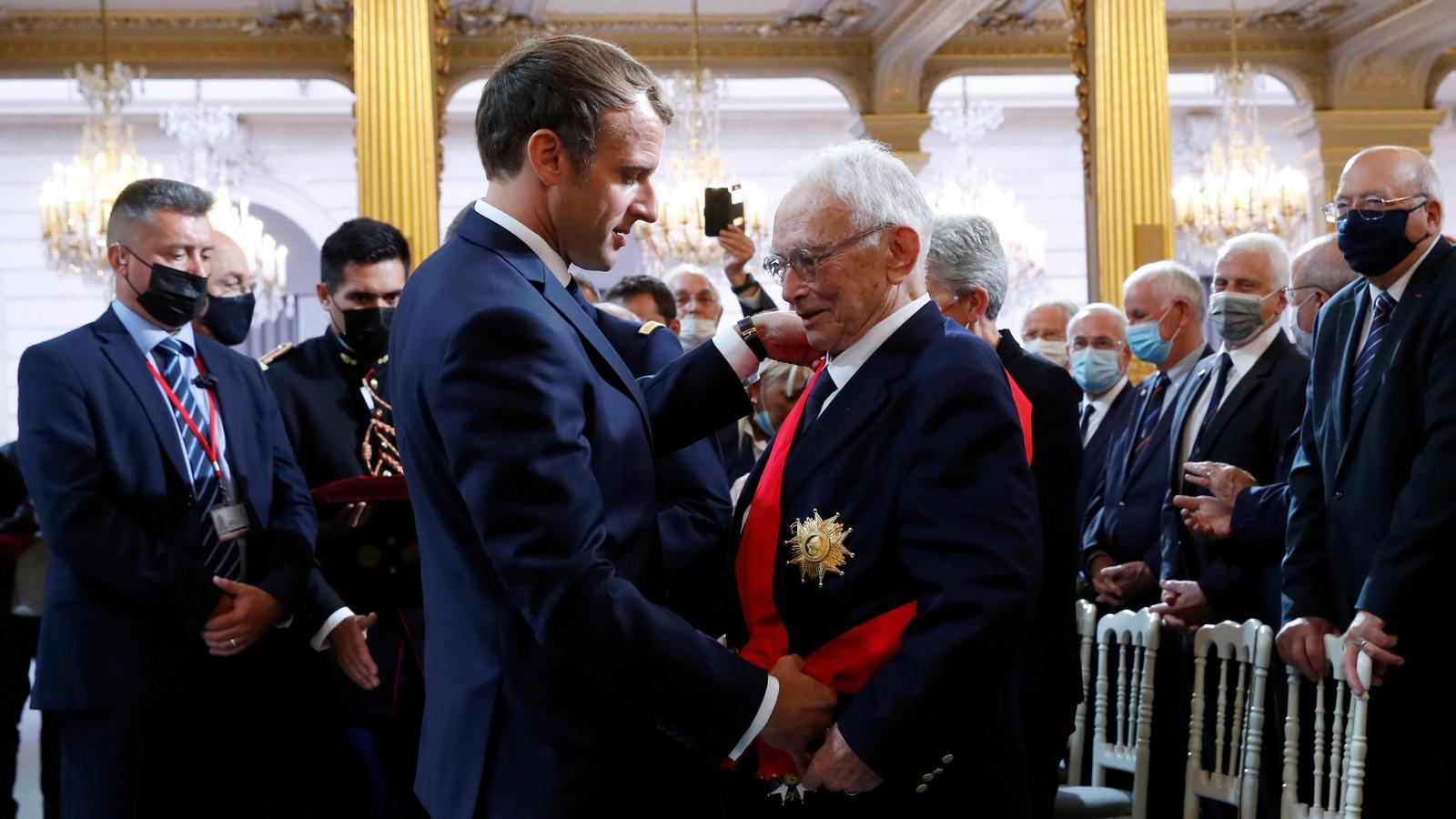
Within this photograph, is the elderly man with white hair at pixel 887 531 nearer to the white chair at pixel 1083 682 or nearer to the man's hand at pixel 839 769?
the man's hand at pixel 839 769

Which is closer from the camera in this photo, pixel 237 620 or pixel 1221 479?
pixel 237 620

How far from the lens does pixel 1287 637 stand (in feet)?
9.82

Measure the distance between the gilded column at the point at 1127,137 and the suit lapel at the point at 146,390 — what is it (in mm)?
6854

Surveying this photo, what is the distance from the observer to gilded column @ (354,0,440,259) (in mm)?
8180

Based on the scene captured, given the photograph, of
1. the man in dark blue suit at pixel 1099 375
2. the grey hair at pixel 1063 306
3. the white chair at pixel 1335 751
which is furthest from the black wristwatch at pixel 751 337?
the grey hair at pixel 1063 306

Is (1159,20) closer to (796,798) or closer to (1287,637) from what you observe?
(1287,637)

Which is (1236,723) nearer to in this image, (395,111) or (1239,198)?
(395,111)

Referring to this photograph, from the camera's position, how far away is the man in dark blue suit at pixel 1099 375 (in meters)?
5.18

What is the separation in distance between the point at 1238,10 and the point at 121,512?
1149 cm

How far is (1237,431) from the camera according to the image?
402 centimetres

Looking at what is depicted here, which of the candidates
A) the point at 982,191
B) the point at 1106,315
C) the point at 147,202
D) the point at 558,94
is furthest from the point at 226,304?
the point at 982,191

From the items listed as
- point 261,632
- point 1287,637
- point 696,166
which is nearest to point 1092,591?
point 1287,637

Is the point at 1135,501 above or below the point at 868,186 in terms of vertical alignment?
below

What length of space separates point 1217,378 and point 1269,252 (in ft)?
1.89
